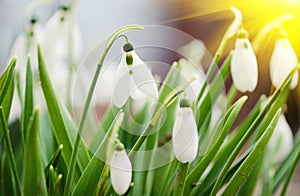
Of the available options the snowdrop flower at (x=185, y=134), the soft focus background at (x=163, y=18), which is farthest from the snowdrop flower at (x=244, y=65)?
the soft focus background at (x=163, y=18)

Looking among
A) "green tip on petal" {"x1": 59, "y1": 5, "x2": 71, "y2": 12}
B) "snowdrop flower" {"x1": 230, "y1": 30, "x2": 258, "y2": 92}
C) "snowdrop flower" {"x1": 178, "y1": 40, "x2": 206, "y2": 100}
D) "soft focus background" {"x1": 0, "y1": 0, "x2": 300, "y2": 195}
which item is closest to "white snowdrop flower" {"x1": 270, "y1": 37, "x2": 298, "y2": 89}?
"snowdrop flower" {"x1": 230, "y1": 30, "x2": 258, "y2": 92}

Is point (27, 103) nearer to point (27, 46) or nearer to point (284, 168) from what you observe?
point (27, 46)

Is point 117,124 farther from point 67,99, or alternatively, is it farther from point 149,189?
point 67,99

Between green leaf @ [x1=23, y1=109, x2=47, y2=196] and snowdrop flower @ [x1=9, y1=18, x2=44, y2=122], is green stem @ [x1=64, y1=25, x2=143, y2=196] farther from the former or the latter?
snowdrop flower @ [x1=9, y1=18, x2=44, y2=122]

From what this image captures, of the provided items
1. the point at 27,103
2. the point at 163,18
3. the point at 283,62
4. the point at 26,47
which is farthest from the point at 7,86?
the point at 163,18

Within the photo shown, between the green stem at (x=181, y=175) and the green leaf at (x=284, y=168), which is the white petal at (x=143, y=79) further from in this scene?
the green leaf at (x=284, y=168)
